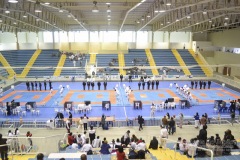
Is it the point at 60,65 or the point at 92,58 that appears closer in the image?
the point at 60,65

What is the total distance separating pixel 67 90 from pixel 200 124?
1904 centimetres

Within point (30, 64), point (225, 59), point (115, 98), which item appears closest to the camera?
point (115, 98)

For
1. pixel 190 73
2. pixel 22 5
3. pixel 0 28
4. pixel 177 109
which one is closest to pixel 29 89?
pixel 22 5

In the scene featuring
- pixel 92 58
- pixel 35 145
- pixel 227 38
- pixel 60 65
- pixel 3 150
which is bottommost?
pixel 35 145

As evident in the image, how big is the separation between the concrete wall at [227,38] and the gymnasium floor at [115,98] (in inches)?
396

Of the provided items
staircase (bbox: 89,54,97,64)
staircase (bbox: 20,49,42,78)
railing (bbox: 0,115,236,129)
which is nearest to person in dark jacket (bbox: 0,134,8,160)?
railing (bbox: 0,115,236,129)

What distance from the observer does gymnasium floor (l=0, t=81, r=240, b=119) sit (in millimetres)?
21719

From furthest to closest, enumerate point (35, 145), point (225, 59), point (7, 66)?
point (225, 59) < point (7, 66) < point (35, 145)

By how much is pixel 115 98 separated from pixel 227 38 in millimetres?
27235

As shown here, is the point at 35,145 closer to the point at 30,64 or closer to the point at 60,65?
the point at 60,65

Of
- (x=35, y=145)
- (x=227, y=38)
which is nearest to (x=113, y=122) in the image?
(x=35, y=145)

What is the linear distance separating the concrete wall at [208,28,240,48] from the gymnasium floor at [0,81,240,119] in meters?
10.0

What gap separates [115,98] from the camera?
88.5 ft

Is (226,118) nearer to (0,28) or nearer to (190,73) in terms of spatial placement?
(190,73)
